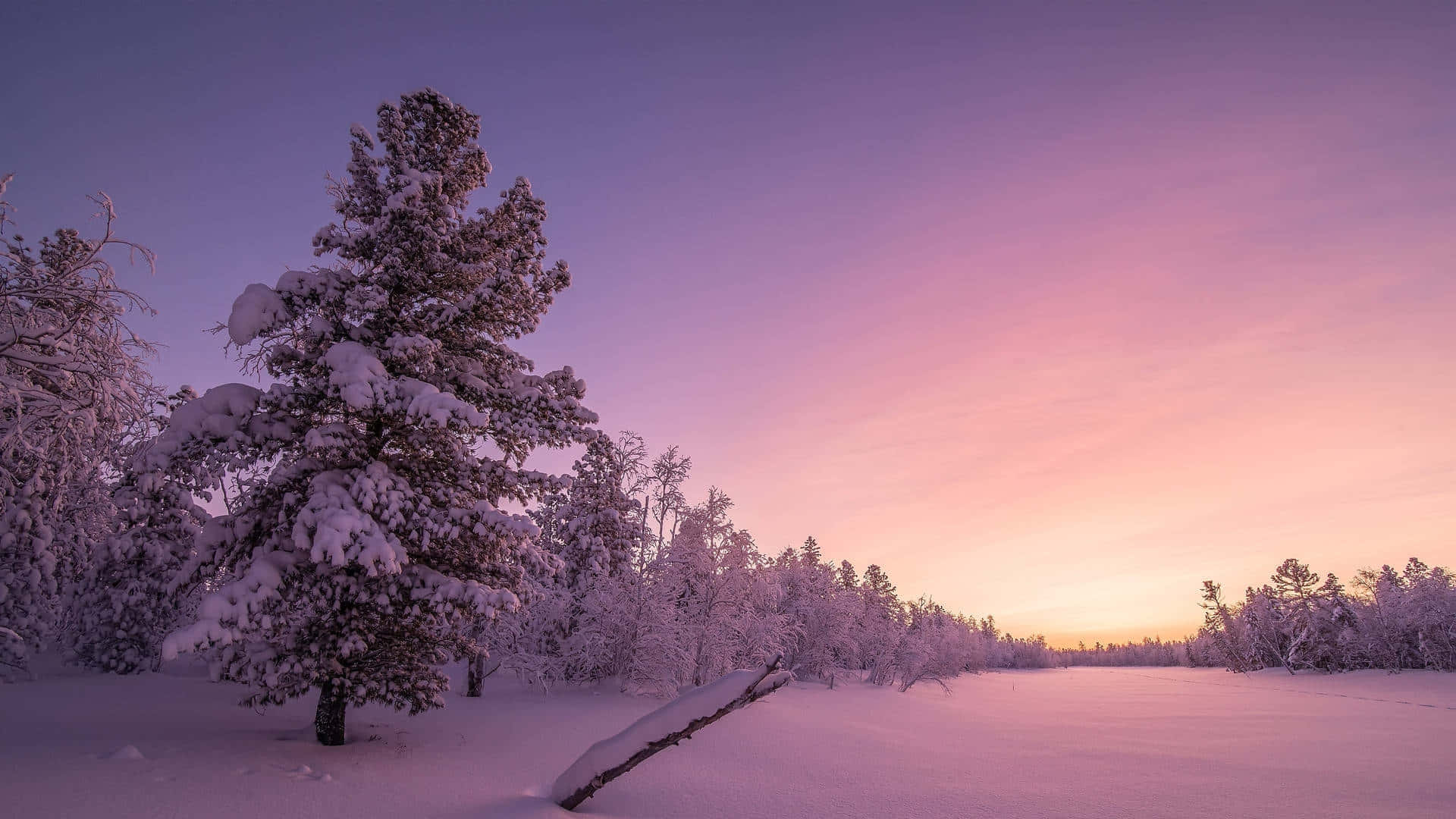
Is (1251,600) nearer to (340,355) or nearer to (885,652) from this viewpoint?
(885,652)

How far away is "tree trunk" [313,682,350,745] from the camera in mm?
9609

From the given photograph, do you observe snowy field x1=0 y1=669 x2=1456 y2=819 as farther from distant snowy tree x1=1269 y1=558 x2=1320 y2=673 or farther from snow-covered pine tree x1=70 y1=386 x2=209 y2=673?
distant snowy tree x1=1269 y1=558 x2=1320 y2=673

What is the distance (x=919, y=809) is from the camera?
775 centimetres

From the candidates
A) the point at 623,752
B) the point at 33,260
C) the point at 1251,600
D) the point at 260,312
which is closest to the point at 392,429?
the point at 260,312

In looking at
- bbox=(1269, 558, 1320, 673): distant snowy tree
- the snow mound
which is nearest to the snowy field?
the snow mound

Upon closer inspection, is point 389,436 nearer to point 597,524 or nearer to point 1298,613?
point 597,524

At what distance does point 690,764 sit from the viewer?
9938mm

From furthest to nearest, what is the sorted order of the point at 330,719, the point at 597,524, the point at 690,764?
the point at 597,524
the point at 690,764
the point at 330,719

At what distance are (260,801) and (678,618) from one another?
1952 cm

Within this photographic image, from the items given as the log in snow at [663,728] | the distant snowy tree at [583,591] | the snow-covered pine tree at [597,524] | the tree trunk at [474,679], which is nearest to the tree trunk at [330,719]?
the log in snow at [663,728]

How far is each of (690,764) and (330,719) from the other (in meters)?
5.78

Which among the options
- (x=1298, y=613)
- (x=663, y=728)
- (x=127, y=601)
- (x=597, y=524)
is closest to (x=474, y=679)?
(x=597, y=524)

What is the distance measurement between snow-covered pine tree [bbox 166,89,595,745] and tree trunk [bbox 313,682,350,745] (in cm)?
3

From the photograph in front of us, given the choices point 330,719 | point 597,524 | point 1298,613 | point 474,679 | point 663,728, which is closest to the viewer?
point 663,728
